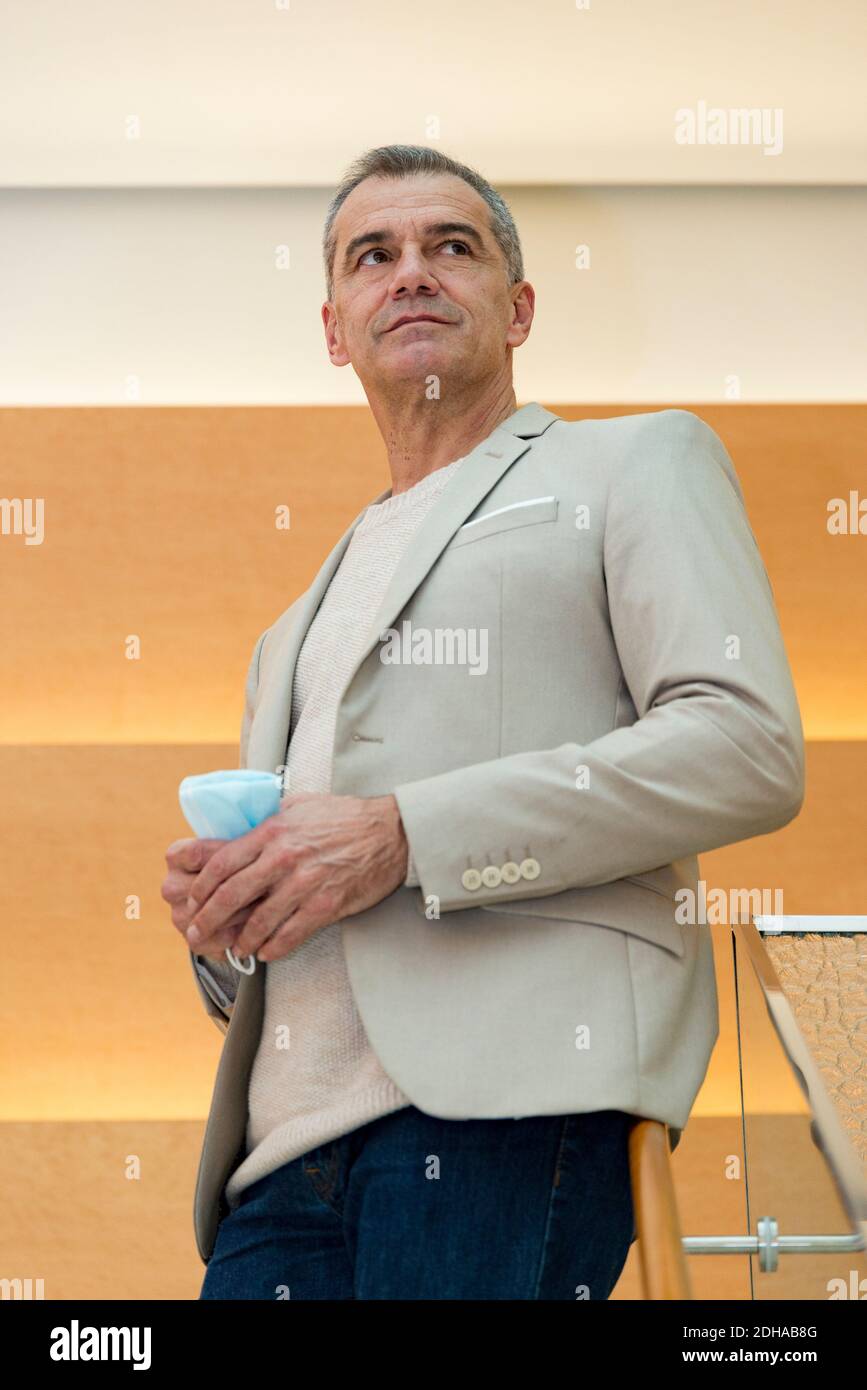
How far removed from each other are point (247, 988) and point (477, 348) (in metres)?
0.69

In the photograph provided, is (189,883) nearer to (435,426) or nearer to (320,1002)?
(320,1002)

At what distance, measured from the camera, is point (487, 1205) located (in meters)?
1.05

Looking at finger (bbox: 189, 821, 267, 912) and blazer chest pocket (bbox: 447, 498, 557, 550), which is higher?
blazer chest pocket (bbox: 447, 498, 557, 550)

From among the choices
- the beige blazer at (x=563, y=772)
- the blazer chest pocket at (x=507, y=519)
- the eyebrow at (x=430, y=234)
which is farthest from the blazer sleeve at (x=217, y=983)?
the eyebrow at (x=430, y=234)

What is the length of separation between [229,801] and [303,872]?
0.09m

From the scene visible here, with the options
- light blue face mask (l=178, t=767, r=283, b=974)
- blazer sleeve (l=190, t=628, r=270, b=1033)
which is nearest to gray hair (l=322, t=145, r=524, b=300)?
blazer sleeve (l=190, t=628, r=270, b=1033)

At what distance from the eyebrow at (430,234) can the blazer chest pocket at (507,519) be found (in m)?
0.42

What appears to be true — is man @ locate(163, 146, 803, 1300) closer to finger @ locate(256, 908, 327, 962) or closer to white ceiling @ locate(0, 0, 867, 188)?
finger @ locate(256, 908, 327, 962)

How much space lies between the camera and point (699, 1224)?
3.87ft

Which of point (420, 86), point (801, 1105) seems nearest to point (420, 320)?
point (801, 1105)

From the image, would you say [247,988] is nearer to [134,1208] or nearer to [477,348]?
[477,348]

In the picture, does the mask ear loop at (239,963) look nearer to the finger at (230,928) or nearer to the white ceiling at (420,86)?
the finger at (230,928)

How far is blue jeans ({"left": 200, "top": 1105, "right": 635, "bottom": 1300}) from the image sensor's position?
1.04 m

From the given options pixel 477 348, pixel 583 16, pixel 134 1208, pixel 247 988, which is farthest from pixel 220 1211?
pixel 583 16
